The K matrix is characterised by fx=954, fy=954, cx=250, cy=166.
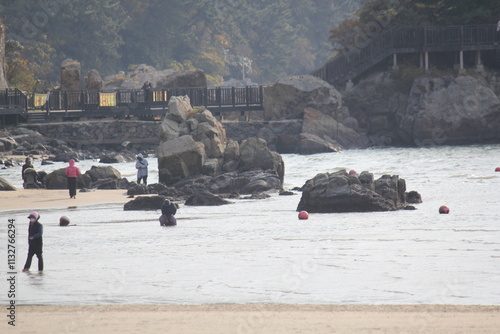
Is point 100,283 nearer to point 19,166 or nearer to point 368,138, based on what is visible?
point 19,166

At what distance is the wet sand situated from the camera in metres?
12.1

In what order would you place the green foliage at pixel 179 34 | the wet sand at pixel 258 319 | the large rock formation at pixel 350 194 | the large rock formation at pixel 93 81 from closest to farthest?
the wet sand at pixel 258 319 < the large rock formation at pixel 350 194 < the large rock formation at pixel 93 81 < the green foliage at pixel 179 34

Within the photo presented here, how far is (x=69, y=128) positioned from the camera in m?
55.4

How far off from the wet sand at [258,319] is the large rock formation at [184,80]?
51.1 metres

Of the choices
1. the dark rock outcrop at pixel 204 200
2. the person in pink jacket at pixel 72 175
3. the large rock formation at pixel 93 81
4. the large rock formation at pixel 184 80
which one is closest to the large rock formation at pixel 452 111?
the large rock formation at pixel 184 80

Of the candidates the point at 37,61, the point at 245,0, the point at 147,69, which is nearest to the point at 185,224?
the point at 147,69

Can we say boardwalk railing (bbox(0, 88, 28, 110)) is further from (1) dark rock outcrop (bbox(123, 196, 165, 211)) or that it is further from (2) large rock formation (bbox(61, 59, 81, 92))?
(1) dark rock outcrop (bbox(123, 196, 165, 211))

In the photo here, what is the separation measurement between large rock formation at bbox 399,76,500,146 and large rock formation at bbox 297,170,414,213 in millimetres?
32683

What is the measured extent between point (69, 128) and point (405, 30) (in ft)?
71.8

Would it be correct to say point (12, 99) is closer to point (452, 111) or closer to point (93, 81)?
point (93, 81)

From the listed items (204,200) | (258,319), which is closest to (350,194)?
(204,200)

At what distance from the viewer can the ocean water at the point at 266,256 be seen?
14.4 meters

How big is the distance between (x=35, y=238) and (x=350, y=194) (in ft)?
37.4

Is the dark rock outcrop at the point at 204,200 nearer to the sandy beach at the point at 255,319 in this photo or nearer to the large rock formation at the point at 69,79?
the sandy beach at the point at 255,319
